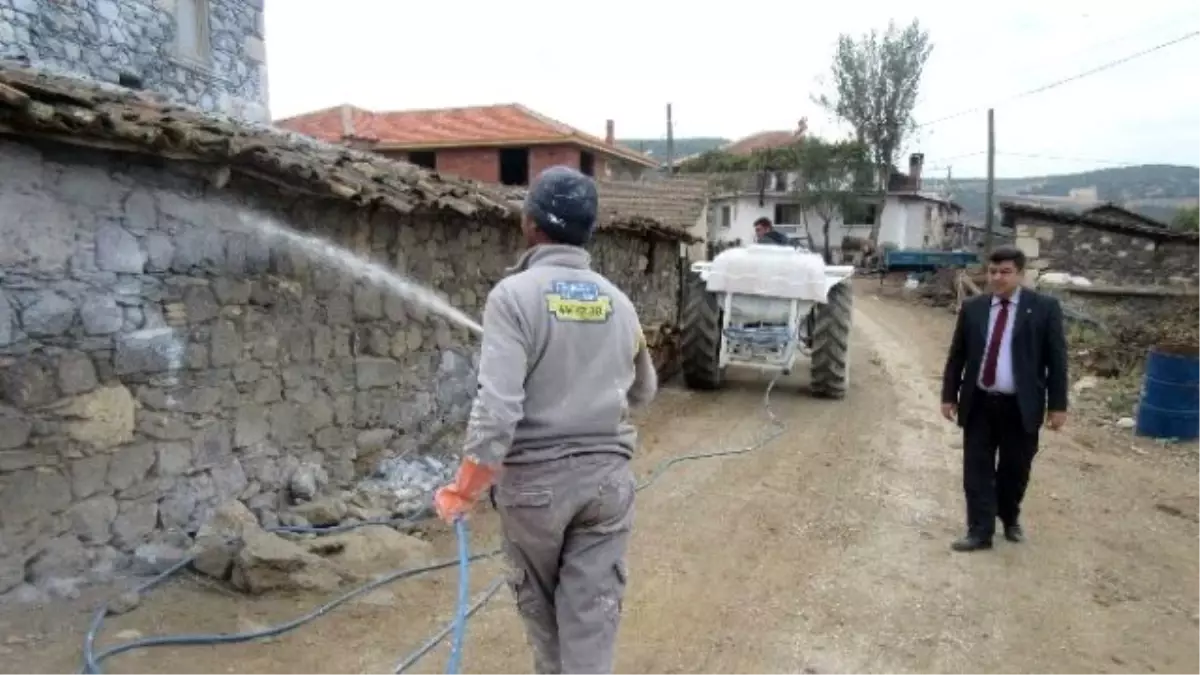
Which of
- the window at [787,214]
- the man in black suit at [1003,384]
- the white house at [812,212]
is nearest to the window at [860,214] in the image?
the white house at [812,212]

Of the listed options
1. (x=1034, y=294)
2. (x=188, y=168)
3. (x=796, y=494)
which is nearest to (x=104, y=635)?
(x=188, y=168)

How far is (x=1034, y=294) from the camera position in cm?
502

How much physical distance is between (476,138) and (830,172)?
17999mm

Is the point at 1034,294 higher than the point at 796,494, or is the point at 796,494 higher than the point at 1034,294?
the point at 1034,294

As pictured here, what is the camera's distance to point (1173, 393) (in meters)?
8.10

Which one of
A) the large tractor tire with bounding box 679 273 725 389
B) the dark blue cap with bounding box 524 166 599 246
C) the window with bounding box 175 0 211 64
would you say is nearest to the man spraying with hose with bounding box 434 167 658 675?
the dark blue cap with bounding box 524 166 599 246

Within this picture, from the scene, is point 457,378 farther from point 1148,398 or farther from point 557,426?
point 1148,398

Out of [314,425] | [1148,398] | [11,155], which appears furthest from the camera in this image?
[1148,398]

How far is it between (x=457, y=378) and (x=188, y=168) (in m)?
2.90

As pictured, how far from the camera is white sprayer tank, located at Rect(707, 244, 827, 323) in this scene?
938 centimetres

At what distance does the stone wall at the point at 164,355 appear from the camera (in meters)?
3.80

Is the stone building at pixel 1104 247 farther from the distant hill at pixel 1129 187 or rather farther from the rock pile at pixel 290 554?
the distant hill at pixel 1129 187

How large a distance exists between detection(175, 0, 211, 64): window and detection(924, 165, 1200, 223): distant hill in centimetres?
4783

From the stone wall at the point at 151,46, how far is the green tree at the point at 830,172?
31406 millimetres
